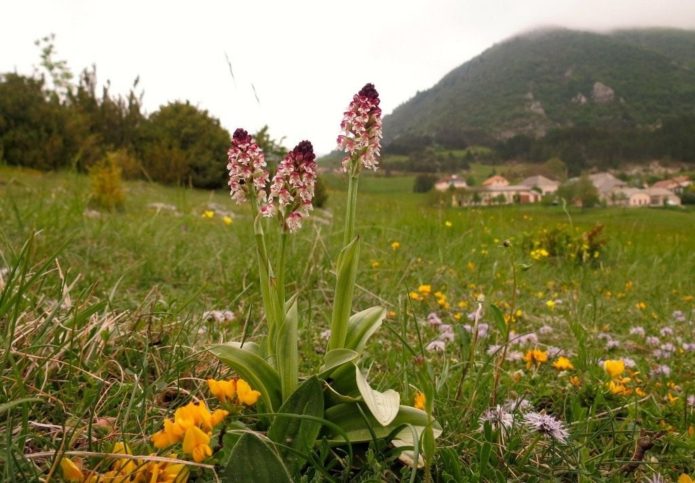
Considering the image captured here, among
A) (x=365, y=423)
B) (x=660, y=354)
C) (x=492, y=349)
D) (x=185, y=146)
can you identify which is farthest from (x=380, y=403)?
(x=185, y=146)

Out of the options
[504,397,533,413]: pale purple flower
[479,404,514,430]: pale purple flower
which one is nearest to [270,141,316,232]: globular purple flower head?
[479,404,514,430]: pale purple flower

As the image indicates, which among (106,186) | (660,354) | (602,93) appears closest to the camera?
(660,354)

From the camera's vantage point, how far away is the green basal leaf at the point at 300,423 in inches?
51.2

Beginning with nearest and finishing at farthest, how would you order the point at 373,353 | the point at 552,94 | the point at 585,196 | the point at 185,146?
the point at 373,353, the point at 585,196, the point at 185,146, the point at 552,94

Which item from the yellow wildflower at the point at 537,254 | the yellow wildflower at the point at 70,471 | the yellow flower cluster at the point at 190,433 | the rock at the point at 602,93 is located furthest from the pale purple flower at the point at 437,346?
the rock at the point at 602,93

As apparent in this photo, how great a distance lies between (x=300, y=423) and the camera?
132 centimetres

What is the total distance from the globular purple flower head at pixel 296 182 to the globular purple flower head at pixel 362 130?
→ 0.12 m

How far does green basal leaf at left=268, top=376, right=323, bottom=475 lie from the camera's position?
4.26 ft

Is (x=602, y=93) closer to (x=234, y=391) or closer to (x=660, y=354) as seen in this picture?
(x=660, y=354)

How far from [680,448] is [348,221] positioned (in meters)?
1.32

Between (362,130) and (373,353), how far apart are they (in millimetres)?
1372

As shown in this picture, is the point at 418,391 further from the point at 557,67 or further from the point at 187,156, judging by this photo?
the point at 557,67

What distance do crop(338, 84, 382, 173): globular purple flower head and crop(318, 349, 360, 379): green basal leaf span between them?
0.48 m

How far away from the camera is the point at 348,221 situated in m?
1.41
